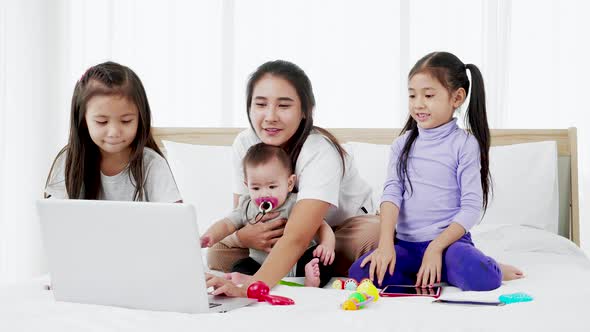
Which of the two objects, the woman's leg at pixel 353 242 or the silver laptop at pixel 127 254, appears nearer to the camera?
the silver laptop at pixel 127 254

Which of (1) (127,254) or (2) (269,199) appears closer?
(1) (127,254)

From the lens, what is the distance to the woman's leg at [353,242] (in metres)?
2.01

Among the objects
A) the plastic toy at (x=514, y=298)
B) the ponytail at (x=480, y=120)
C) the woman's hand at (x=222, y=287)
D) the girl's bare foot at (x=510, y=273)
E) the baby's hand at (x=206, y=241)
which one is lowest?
the girl's bare foot at (x=510, y=273)

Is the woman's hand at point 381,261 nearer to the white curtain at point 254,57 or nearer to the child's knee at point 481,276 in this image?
the child's knee at point 481,276

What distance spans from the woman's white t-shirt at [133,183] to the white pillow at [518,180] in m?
0.87

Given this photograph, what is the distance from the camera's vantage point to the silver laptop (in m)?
1.33

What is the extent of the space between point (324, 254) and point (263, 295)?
1.17 ft

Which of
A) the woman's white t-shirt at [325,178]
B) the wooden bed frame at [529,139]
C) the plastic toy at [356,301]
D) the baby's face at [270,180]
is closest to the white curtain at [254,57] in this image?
the wooden bed frame at [529,139]

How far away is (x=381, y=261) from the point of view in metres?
1.80

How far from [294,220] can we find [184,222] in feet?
1.68

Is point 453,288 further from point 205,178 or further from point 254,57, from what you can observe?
point 254,57

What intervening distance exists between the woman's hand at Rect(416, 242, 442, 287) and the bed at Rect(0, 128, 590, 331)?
5cm

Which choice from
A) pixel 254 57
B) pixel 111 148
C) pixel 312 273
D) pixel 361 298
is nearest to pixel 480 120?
pixel 312 273

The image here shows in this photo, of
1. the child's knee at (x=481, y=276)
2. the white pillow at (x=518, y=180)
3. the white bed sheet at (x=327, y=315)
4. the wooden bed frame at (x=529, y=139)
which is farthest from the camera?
the wooden bed frame at (x=529, y=139)
